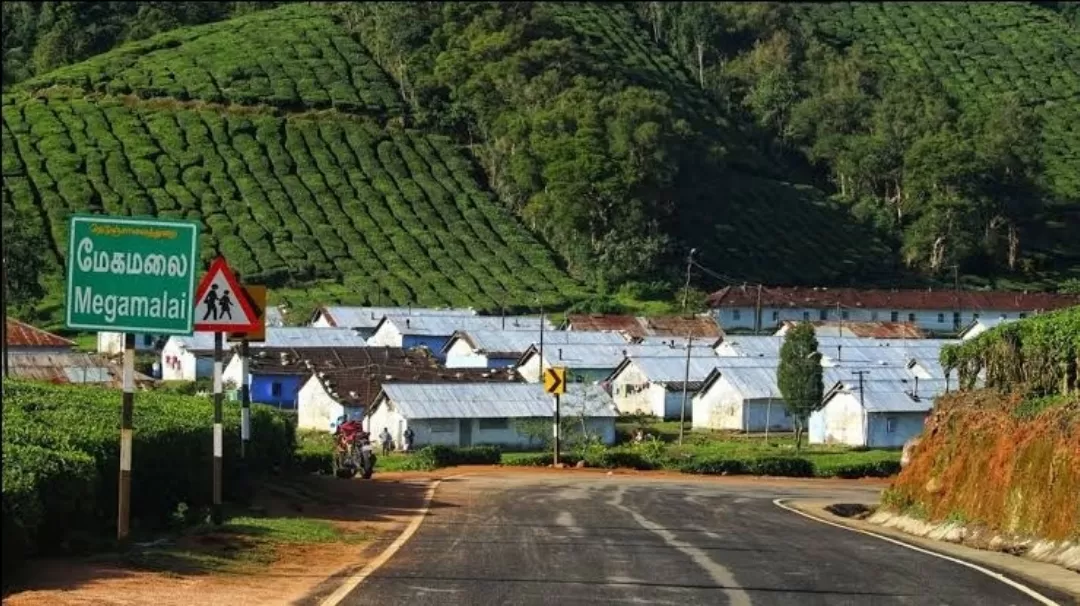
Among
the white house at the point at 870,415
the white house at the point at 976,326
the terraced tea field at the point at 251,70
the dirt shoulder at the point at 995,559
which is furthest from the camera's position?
the terraced tea field at the point at 251,70

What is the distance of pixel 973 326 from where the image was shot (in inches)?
3620

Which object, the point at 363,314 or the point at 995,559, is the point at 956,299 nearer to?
the point at 363,314

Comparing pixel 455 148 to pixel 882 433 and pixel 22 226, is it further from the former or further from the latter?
pixel 882 433

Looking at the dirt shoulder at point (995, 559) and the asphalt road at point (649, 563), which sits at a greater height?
the asphalt road at point (649, 563)

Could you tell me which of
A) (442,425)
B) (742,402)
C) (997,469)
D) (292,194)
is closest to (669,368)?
(742,402)

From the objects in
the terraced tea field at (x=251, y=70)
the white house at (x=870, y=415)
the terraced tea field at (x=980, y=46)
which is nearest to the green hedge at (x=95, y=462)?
the white house at (x=870, y=415)

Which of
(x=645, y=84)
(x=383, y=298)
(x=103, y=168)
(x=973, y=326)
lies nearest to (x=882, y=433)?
(x=973, y=326)

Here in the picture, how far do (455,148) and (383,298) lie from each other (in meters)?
29.3

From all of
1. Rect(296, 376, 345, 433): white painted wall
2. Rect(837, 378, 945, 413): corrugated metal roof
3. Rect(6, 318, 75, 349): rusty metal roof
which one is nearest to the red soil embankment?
Rect(837, 378, 945, 413): corrugated metal roof

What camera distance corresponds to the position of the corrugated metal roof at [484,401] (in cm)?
6241

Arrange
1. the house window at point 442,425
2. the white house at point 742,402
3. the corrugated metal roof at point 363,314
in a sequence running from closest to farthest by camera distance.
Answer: the house window at point 442,425 < the white house at point 742,402 < the corrugated metal roof at point 363,314

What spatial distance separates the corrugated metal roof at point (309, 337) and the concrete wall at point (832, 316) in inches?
994

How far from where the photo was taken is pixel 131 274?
50.6 feet

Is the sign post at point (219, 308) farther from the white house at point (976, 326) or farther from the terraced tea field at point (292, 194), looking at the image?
the white house at point (976, 326)
